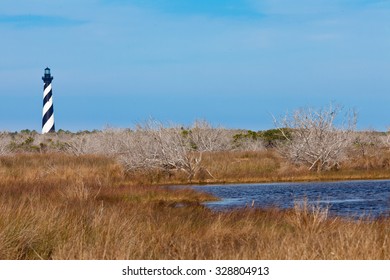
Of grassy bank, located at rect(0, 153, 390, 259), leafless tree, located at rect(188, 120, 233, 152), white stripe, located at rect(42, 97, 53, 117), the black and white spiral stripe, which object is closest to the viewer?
grassy bank, located at rect(0, 153, 390, 259)

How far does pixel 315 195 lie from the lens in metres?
29.0

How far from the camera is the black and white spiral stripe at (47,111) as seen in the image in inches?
3396

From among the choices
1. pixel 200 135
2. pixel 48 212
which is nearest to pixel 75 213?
pixel 48 212

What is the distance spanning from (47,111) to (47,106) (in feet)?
2.54

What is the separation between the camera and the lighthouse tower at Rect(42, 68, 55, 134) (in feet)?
283

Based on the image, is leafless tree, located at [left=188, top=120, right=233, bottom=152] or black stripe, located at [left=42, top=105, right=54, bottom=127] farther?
black stripe, located at [left=42, top=105, right=54, bottom=127]

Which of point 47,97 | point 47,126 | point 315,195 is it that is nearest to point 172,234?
point 315,195

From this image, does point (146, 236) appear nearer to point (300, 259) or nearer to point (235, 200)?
point (300, 259)

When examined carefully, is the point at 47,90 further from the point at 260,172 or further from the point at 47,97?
the point at 260,172

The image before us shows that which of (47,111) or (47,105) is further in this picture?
(47,111)

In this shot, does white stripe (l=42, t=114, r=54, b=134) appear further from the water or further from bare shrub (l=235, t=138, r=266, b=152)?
the water

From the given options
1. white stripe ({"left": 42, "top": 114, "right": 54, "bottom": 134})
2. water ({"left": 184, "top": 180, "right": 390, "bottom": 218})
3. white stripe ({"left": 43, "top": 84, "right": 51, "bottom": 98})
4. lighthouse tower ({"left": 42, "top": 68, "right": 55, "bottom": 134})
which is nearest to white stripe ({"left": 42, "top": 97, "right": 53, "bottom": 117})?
lighthouse tower ({"left": 42, "top": 68, "right": 55, "bottom": 134})

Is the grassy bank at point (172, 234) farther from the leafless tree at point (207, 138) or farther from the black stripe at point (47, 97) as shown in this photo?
the black stripe at point (47, 97)

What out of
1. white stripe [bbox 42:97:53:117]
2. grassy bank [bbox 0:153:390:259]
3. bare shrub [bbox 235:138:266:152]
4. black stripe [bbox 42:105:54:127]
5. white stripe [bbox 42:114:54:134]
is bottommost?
grassy bank [bbox 0:153:390:259]
